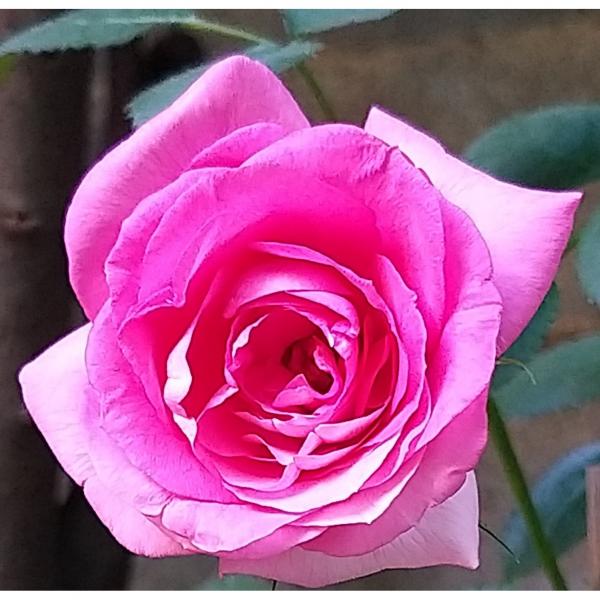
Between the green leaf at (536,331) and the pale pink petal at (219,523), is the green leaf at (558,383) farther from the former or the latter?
the pale pink petal at (219,523)

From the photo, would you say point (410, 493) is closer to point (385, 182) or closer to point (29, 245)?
point (385, 182)

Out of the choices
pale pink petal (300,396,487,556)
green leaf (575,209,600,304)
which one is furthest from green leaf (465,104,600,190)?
pale pink petal (300,396,487,556)

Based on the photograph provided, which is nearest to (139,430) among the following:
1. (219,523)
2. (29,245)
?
(219,523)

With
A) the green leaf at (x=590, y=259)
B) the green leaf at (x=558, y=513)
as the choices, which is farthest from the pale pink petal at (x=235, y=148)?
the green leaf at (x=558, y=513)

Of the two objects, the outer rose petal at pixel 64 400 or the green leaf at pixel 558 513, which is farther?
the green leaf at pixel 558 513

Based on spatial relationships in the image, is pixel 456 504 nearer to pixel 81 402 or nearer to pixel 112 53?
pixel 81 402

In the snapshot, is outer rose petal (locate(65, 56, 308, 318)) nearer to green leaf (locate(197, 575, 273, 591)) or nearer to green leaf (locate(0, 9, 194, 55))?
green leaf (locate(0, 9, 194, 55))

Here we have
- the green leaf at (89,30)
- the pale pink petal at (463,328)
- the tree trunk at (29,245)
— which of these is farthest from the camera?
the tree trunk at (29,245)

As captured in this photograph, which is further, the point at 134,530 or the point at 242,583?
the point at 242,583
